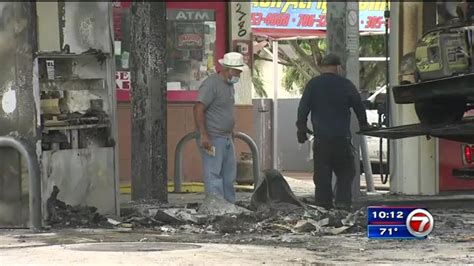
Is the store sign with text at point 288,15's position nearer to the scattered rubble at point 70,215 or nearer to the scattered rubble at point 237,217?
the scattered rubble at point 237,217

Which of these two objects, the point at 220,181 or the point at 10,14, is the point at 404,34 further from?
the point at 10,14

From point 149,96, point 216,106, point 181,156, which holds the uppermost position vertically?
point 149,96

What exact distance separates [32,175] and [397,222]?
329 cm

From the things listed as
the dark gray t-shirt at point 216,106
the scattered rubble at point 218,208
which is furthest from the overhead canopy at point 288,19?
the scattered rubble at point 218,208

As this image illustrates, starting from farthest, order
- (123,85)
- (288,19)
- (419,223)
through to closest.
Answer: (288,19) < (123,85) < (419,223)

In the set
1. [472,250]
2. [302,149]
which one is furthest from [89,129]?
[302,149]

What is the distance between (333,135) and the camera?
984 centimetres

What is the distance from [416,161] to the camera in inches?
472

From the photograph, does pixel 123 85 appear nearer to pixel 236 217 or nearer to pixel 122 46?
pixel 122 46

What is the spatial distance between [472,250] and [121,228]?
3394 millimetres

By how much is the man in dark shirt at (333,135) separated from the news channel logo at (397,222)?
6.86 ft

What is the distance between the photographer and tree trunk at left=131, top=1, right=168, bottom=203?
32.8 feet

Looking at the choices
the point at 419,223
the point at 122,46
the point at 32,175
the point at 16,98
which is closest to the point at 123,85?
the point at 122,46

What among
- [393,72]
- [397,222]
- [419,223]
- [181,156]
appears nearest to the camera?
[397,222]
